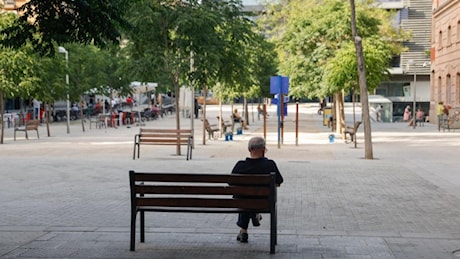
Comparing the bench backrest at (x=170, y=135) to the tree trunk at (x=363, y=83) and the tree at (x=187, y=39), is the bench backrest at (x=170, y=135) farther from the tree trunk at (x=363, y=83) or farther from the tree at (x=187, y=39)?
the tree trunk at (x=363, y=83)

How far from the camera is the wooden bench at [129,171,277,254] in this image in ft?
23.1

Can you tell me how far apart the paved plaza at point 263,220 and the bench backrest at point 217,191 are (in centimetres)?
46

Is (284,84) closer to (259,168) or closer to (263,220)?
(263,220)

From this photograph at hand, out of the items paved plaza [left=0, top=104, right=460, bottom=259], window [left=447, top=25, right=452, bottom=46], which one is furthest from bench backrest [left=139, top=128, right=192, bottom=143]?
window [left=447, top=25, right=452, bottom=46]

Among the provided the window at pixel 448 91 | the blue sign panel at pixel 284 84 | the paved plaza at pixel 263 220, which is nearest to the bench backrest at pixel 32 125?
the blue sign panel at pixel 284 84

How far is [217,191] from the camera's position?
7.10 m

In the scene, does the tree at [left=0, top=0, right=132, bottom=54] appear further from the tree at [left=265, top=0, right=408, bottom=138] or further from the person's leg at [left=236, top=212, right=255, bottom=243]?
the tree at [left=265, top=0, right=408, bottom=138]

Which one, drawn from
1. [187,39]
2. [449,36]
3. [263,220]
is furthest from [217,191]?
[449,36]

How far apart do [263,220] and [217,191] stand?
7.35 ft

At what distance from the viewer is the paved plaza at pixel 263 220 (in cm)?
730

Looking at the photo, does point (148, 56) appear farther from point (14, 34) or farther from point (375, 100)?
point (375, 100)

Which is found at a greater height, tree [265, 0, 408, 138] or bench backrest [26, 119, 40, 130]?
tree [265, 0, 408, 138]

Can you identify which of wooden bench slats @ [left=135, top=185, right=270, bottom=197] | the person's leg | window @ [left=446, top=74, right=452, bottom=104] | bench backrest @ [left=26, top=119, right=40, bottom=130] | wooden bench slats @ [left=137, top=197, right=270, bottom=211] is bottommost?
the person's leg

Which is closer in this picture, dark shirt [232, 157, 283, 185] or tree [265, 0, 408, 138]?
dark shirt [232, 157, 283, 185]
